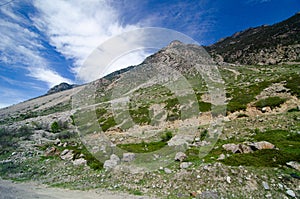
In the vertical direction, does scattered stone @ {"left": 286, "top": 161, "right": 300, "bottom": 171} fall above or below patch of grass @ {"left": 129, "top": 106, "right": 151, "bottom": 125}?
below

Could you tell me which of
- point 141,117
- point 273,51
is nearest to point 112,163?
point 141,117

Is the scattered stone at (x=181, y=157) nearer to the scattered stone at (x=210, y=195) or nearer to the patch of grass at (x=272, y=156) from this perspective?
the patch of grass at (x=272, y=156)

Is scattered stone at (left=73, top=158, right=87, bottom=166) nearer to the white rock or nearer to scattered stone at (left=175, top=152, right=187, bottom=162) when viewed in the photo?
the white rock

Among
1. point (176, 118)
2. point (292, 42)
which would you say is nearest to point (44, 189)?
point (176, 118)

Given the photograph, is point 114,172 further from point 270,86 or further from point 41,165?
point 270,86

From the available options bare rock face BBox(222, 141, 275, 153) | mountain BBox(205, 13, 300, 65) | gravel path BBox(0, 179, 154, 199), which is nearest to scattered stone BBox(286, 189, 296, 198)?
bare rock face BBox(222, 141, 275, 153)

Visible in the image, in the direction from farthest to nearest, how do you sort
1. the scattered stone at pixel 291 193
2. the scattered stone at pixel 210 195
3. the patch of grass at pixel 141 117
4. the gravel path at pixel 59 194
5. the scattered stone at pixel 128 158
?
1. the patch of grass at pixel 141 117
2. the scattered stone at pixel 128 158
3. the gravel path at pixel 59 194
4. the scattered stone at pixel 210 195
5. the scattered stone at pixel 291 193

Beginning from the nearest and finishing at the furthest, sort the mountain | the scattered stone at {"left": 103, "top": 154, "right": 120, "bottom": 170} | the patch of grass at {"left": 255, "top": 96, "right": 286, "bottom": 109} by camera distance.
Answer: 1. the scattered stone at {"left": 103, "top": 154, "right": 120, "bottom": 170}
2. the patch of grass at {"left": 255, "top": 96, "right": 286, "bottom": 109}
3. the mountain

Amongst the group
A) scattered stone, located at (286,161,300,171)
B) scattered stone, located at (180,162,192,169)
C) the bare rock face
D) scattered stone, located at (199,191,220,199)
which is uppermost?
the bare rock face

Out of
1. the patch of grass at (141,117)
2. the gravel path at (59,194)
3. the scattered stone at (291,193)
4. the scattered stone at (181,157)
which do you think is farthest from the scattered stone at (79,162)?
the patch of grass at (141,117)

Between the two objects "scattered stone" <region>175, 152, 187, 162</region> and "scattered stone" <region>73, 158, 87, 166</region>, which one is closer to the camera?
"scattered stone" <region>175, 152, 187, 162</region>

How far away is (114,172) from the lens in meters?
13.5

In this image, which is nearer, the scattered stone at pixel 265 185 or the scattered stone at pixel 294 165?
the scattered stone at pixel 265 185

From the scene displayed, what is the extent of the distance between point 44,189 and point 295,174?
49.6 ft
